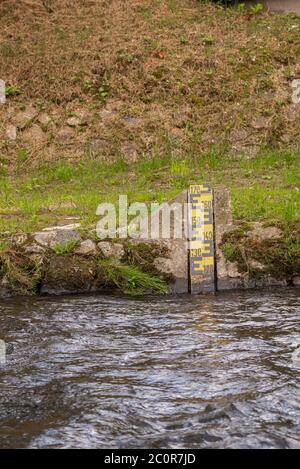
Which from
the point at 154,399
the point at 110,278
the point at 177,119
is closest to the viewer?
the point at 154,399

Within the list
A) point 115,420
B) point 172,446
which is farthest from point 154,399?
point 172,446

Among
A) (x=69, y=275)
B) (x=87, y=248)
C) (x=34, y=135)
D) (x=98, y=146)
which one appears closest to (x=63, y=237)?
(x=87, y=248)

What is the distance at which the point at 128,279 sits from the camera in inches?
351

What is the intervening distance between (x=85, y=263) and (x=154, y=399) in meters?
3.74

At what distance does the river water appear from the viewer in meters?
4.86

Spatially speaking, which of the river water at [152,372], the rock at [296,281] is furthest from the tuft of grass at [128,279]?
the rock at [296,281]

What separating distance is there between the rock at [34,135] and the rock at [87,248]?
17.8ft

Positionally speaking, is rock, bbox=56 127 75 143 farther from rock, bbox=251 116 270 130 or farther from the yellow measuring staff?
the yellow measuring staff

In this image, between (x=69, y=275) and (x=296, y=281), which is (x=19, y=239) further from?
(x=296, y=281)

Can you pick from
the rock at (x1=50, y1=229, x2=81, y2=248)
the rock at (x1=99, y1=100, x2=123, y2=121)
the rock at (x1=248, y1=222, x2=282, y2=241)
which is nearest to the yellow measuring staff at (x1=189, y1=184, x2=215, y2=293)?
the rock at (x1=248, y1=222, x2=282, y2=241)

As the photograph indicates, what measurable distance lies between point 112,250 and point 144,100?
6.40 metres

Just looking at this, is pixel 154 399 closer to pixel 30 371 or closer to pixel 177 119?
pixel 30 371

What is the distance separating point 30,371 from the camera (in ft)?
20.0

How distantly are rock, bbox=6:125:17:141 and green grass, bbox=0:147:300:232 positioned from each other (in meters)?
1.27
